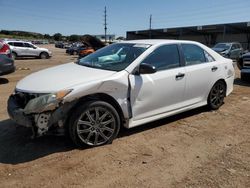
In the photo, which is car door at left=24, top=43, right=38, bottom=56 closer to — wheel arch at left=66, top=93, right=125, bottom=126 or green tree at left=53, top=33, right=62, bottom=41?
wheel arch at left=66, top=93, right=125, bottom=126

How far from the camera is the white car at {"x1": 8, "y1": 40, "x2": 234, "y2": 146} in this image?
374 cm

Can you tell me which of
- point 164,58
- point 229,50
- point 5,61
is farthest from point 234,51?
point 164,58

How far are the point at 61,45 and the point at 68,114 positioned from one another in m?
64.1

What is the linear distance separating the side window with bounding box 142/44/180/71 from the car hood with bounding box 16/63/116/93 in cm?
83

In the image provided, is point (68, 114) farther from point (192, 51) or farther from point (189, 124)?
point (192, 51)

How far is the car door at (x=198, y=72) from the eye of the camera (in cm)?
519

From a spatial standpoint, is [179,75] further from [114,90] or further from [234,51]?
[234,51]

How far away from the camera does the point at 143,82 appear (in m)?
4.38

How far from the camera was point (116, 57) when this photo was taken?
15.9ft

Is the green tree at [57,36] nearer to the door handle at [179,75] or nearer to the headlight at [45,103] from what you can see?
the door handle at [179,75]

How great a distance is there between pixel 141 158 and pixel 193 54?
2.58 meters

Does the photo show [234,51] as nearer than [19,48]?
Yes

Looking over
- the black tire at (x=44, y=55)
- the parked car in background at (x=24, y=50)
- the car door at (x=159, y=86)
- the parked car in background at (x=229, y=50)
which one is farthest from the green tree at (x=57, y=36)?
the car door at (x=159, y=86)

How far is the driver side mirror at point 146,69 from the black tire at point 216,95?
2.01m
